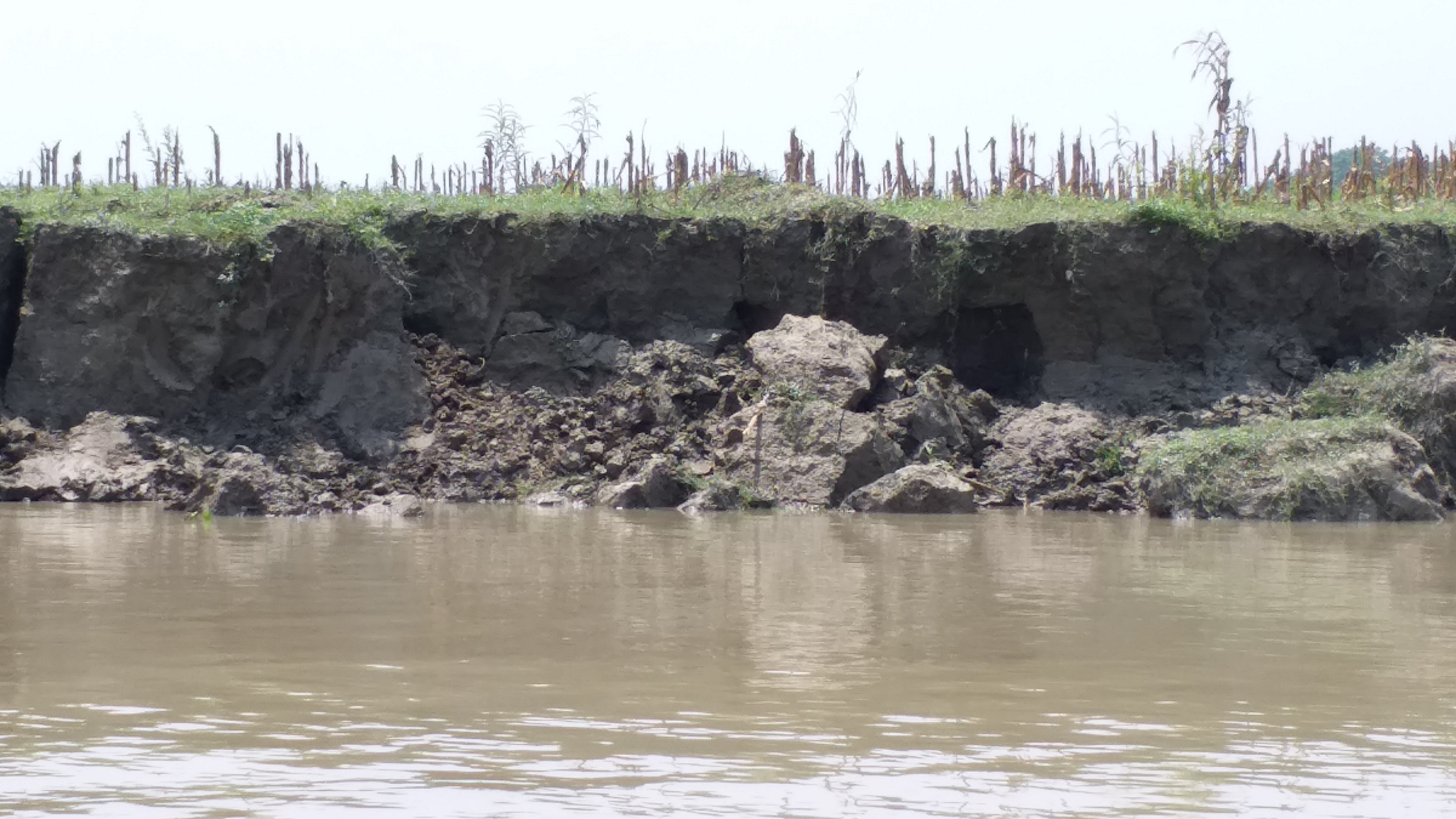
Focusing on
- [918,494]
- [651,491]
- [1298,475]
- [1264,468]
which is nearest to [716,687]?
[918,494]

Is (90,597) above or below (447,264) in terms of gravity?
below

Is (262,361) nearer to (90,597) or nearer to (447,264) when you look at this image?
(447,264)

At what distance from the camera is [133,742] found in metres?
3.62

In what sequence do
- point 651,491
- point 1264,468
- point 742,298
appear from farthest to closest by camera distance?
point 742,298, point 651,491, point 1264,468

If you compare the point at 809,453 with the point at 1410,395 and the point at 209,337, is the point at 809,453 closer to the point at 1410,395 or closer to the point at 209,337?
the point at 1410,395

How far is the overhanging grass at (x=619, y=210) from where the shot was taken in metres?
15.2

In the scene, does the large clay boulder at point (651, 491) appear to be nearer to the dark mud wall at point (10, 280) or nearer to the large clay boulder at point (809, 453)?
the large clay boulder at point (809, 453)

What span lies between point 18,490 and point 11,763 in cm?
1093

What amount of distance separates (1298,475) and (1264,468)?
0.40 metres

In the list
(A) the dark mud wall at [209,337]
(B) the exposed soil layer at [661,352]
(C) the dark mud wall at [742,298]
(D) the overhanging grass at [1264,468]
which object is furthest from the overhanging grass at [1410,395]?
(A) the dark mud wall at [209,337]

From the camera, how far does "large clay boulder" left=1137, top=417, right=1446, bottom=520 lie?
1209cm

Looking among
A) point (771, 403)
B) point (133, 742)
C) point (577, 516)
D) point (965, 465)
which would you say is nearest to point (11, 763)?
point (133, 742)

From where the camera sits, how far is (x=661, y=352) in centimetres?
1535

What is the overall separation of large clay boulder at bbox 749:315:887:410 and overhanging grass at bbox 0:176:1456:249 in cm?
220
